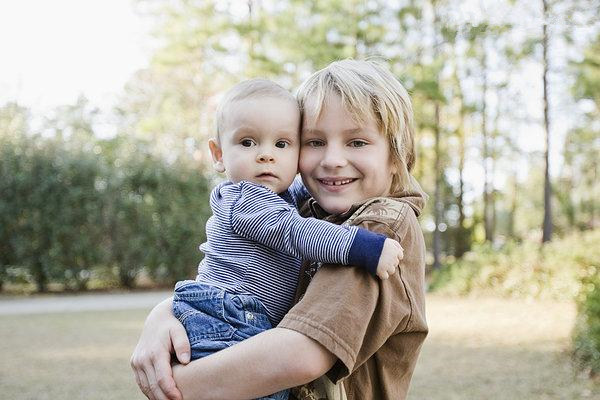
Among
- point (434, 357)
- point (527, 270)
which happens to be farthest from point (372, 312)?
point (527, 270)

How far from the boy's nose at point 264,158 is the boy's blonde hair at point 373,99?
16 centimetres

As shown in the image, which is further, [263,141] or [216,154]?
[216,154]

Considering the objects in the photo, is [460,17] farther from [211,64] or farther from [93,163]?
[211,64]

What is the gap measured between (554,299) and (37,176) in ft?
38.3

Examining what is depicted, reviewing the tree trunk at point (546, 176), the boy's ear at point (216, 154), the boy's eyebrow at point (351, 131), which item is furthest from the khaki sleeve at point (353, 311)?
the tree trunk at point (546, 176)

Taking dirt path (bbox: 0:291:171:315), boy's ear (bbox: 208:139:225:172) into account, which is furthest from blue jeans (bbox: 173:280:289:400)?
dirt path (bbox: 0:291:171:315)

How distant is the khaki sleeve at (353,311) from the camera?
5.01ft

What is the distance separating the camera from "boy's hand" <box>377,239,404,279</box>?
61.6 inches

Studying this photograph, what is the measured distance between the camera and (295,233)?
1727mm

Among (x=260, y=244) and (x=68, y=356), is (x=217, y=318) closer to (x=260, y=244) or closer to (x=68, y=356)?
(x=260, y=244)

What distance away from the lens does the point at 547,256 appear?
14531 millimetres

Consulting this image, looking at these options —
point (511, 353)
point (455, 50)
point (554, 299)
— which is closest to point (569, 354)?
point (511, 353)

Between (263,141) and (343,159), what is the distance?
246 mm

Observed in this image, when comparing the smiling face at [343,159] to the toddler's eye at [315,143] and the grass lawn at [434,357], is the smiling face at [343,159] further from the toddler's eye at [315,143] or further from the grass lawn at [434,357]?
the grass lawn at [434,357]
